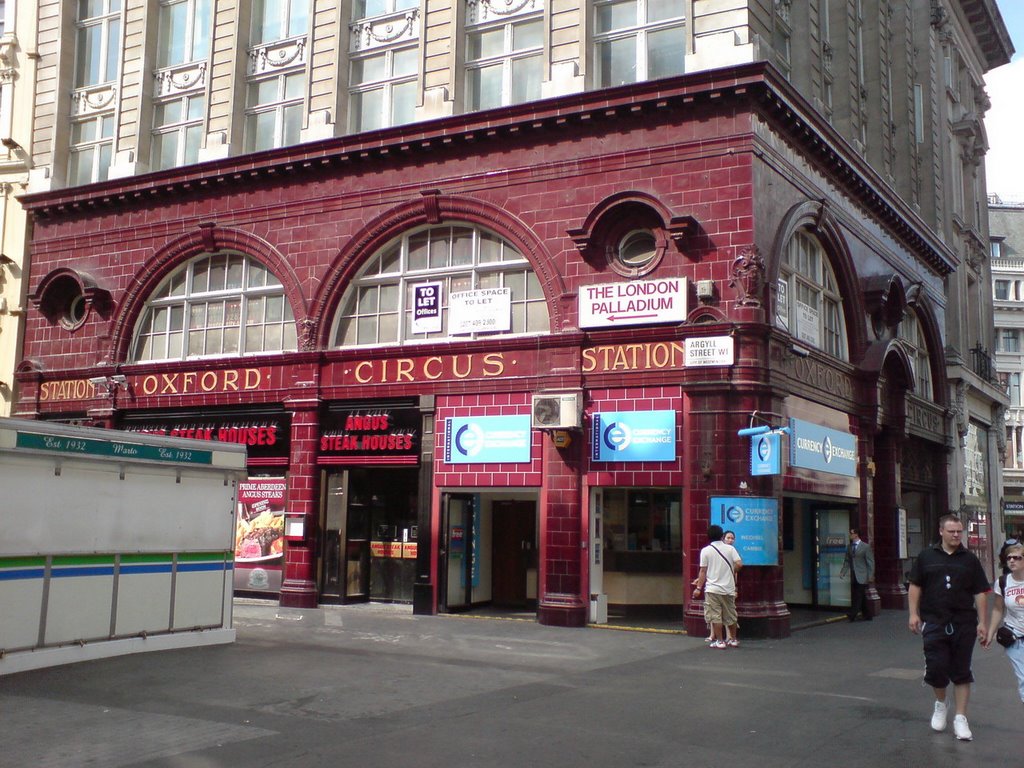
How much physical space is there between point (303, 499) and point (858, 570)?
11.1 m

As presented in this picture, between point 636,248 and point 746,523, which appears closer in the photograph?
point 746,523

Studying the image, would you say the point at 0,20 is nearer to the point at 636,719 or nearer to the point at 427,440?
the point at 427,440

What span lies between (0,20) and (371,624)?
21.0 m

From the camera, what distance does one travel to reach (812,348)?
1992 centimetres

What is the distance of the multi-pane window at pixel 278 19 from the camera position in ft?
78.7

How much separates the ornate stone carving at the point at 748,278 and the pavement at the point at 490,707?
5.71 meters

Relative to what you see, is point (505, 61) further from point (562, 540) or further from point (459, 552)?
point (459, 552)

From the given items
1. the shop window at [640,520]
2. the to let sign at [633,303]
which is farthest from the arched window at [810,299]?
the shop window at [640,520]

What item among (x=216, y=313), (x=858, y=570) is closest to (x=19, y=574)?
(x=216, y=313)

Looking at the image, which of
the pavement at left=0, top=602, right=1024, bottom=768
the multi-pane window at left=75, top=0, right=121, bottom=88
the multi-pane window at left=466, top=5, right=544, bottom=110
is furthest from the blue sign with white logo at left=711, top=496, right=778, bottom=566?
the multi-pane window at left=75, top=0, right=121, bottom=88

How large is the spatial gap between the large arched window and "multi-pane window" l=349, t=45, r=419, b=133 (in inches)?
113

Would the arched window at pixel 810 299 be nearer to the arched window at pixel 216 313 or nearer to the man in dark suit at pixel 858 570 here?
the man in dark suit at pixel 858 570

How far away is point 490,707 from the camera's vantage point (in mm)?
10039

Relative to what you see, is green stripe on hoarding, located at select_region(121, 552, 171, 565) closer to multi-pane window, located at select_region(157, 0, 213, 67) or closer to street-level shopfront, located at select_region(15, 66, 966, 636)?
street-level shopfront, located at select_region(15, 66, 966, 636)
